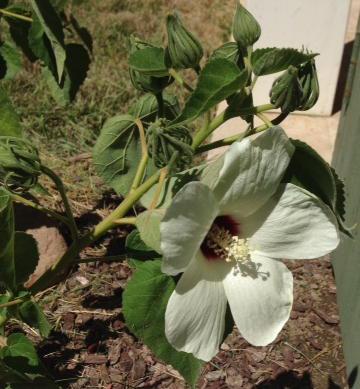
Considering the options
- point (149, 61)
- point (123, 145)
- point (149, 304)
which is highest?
point (149, 61)

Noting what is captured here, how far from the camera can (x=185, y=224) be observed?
79 centimetres

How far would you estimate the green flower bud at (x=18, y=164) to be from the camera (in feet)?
3.28

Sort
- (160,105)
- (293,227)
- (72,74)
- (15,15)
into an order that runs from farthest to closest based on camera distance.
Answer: (72,74) < (15,15) < (160,105) < (293,227)

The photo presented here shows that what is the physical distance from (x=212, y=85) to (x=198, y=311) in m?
0.28

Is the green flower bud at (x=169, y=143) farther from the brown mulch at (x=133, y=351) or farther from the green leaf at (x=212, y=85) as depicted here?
the brown mulch at (x=133, y=351)

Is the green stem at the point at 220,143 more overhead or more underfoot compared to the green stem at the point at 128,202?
more overhead

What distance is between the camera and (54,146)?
103 inches

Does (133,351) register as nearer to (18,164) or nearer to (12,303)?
(12,303)

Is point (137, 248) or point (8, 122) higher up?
point (8, 122)

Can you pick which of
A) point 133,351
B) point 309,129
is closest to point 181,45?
point 133,351

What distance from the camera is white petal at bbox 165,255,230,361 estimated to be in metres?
0.85

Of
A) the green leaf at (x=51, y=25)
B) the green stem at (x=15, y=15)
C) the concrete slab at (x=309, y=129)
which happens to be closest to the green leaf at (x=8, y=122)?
the green leaf at (x=51, y=25)

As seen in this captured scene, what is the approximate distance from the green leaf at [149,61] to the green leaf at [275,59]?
144mm

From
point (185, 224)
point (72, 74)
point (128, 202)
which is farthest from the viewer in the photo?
point (72, 74)
